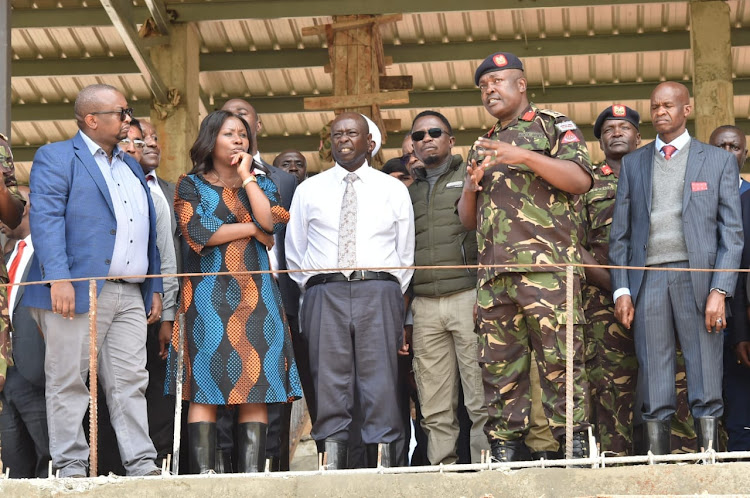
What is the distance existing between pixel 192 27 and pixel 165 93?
0.98m

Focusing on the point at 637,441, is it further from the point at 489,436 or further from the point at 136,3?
the point at 136,3

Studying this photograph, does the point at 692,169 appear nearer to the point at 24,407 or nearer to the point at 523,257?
the point at 523,257

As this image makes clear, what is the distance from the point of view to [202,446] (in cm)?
540

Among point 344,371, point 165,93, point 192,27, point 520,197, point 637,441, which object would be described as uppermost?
point 192,27

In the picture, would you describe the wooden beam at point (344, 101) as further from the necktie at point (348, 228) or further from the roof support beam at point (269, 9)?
the necktie at point (348, 228)

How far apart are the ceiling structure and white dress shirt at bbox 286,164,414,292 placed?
558cm

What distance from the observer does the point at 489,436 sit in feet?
18.0

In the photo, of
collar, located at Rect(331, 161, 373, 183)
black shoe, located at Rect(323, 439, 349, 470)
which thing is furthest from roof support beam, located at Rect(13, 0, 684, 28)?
black shoe, located at Rect(323, 439, 349, 470)

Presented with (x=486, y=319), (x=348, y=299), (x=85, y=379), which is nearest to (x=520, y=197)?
(x=486, y=319)

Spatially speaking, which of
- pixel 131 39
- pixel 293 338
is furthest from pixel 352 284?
pixel 131 39

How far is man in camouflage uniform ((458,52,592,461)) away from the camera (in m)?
5.37

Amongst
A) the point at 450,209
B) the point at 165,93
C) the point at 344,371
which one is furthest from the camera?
the point at 165,93

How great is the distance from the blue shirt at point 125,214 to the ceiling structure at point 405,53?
6.24 meters

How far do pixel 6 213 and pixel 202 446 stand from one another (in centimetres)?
143
